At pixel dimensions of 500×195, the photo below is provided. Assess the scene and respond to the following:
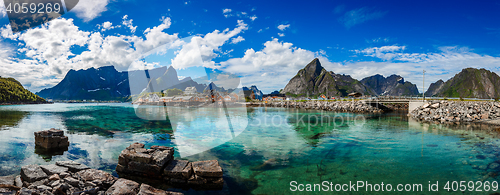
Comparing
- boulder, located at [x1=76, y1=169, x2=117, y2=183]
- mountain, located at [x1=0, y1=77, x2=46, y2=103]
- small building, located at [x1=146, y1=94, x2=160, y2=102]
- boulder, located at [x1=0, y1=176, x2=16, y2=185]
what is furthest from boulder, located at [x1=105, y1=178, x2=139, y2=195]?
mountain, located at [x1=0, y1=77, x2=46, y2=103]

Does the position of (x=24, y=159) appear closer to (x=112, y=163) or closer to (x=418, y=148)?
(x=112, y=163)

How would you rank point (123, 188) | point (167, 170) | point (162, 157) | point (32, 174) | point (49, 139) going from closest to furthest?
point (123, 188)
point (32, 174)
point (167, 170)
point (162, 157)
point (49, 139)

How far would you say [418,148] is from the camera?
1517 centimetres

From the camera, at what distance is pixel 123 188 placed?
21.4 ft

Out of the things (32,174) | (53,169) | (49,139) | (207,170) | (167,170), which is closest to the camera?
(32,174)

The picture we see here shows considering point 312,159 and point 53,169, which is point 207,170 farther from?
point 312,159

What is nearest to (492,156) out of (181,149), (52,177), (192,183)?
(192,183)

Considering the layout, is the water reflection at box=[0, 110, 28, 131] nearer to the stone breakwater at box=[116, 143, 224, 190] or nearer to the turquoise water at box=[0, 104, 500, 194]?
the turquoise water at box=[0, 104, 500, 194]

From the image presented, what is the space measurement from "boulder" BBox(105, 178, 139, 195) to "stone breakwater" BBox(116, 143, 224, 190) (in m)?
1.77

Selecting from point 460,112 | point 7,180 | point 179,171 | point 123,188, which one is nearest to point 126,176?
point 179,171

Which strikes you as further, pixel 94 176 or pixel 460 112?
pixel 460 112

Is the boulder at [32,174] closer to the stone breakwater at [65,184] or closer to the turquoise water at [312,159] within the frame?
the stone breakwater at [65,184]

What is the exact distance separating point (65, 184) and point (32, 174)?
6.42ft

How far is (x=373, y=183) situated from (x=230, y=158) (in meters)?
7.80
